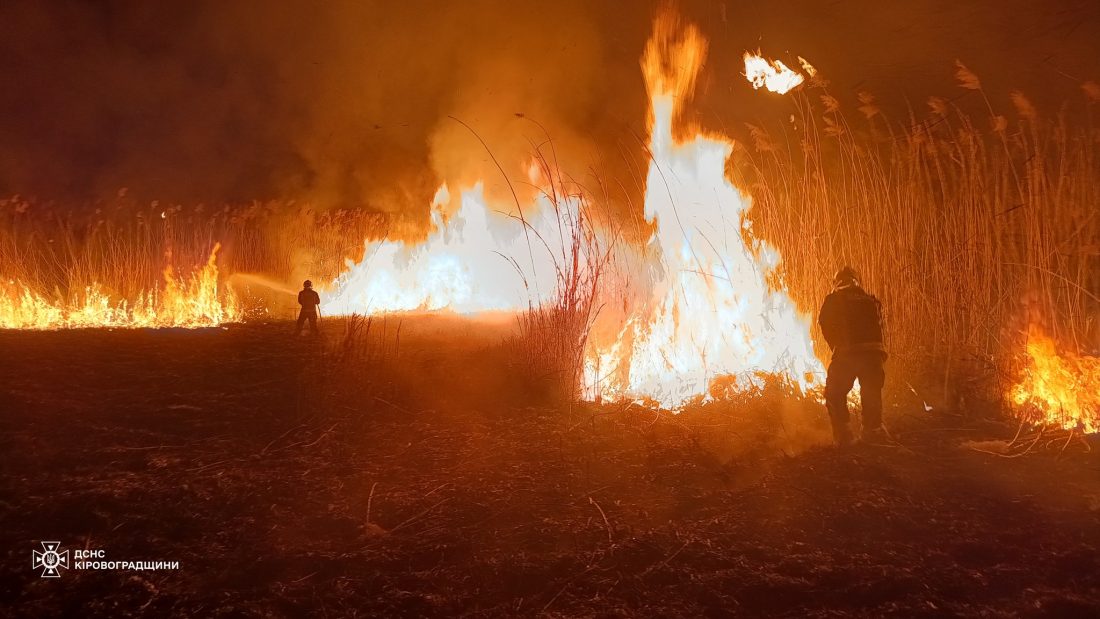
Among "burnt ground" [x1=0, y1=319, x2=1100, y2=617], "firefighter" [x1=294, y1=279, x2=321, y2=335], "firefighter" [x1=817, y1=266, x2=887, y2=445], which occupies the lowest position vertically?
"burnt ground" [x1=0, y1=319, x2=1100, y2=617]

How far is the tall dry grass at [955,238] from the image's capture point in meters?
5.67

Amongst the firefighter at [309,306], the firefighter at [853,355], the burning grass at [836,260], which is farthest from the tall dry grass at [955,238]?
the firefighter at [309,306]

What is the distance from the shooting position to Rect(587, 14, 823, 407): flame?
244 inches

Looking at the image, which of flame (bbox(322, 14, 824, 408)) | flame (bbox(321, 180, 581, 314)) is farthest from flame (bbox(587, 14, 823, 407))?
flame (bbox(321, 180, 581, 314))

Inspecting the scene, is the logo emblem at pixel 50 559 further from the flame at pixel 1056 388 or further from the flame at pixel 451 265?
the flame at pixel 451 265

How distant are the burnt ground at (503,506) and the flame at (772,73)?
12.3 ft

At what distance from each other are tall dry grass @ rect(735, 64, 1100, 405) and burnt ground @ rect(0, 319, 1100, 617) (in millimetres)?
943

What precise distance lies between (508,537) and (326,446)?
78.2 inches

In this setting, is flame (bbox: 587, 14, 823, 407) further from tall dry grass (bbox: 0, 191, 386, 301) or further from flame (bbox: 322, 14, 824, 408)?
tall dry grass (bbox: 0, 191, 386, 301)

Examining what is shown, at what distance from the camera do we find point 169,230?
35.2ft

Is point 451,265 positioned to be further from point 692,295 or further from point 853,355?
point 853,355

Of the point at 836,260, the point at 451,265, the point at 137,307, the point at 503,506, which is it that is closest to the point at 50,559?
the point at 503,506

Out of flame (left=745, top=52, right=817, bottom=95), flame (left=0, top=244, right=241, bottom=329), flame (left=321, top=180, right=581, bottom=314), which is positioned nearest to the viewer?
flame (left=745, top=52, right=817, bottom=95)

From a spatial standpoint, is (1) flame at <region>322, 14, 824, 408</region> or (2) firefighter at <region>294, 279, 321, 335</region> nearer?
(1) flame at <region>322, 14, 824, 408</region>
